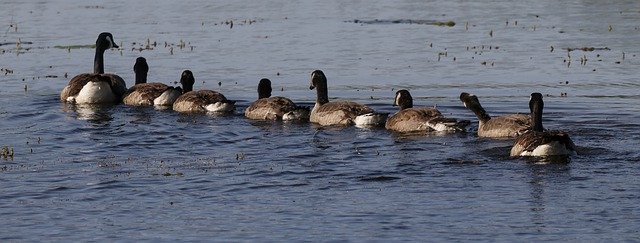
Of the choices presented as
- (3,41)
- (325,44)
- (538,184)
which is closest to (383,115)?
(538,184)

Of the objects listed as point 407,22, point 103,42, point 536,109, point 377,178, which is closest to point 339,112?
point 536,109

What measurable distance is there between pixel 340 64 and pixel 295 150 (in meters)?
12.5

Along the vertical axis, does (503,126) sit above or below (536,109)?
below

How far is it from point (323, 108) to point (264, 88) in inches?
86.7

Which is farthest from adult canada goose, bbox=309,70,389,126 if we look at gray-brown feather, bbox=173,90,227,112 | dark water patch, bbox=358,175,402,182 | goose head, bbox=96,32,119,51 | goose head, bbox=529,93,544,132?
goose head, bbox=96,32,119,51

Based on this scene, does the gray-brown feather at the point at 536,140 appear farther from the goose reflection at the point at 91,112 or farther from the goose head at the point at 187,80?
the goose head at the point at 187,80

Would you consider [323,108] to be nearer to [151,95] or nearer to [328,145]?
[328,145]

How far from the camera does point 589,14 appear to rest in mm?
44875

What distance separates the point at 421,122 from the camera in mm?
23375

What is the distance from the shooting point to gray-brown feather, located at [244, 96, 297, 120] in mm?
25250

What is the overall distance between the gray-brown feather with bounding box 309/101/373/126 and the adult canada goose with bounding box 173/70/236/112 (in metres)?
2.16

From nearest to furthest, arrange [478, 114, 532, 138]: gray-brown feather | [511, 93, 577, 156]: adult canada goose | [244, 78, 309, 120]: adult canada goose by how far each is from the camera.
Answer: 1. [511, 93, 577, 156]: adult canada goose
2. [478, 114, 532, 138]: gray-brown feather
3. [244, 78, 309, 120]: adult canada goose

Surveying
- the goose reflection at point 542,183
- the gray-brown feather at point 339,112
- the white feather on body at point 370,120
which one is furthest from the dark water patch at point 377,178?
the gray-brown feather at point 339,112

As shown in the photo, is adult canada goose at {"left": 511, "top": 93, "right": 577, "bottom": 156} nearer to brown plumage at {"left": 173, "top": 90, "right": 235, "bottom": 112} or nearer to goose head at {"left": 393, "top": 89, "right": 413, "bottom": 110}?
goose head at {"left": 393, "top": 89, "right": 413, "bottom": 110}
